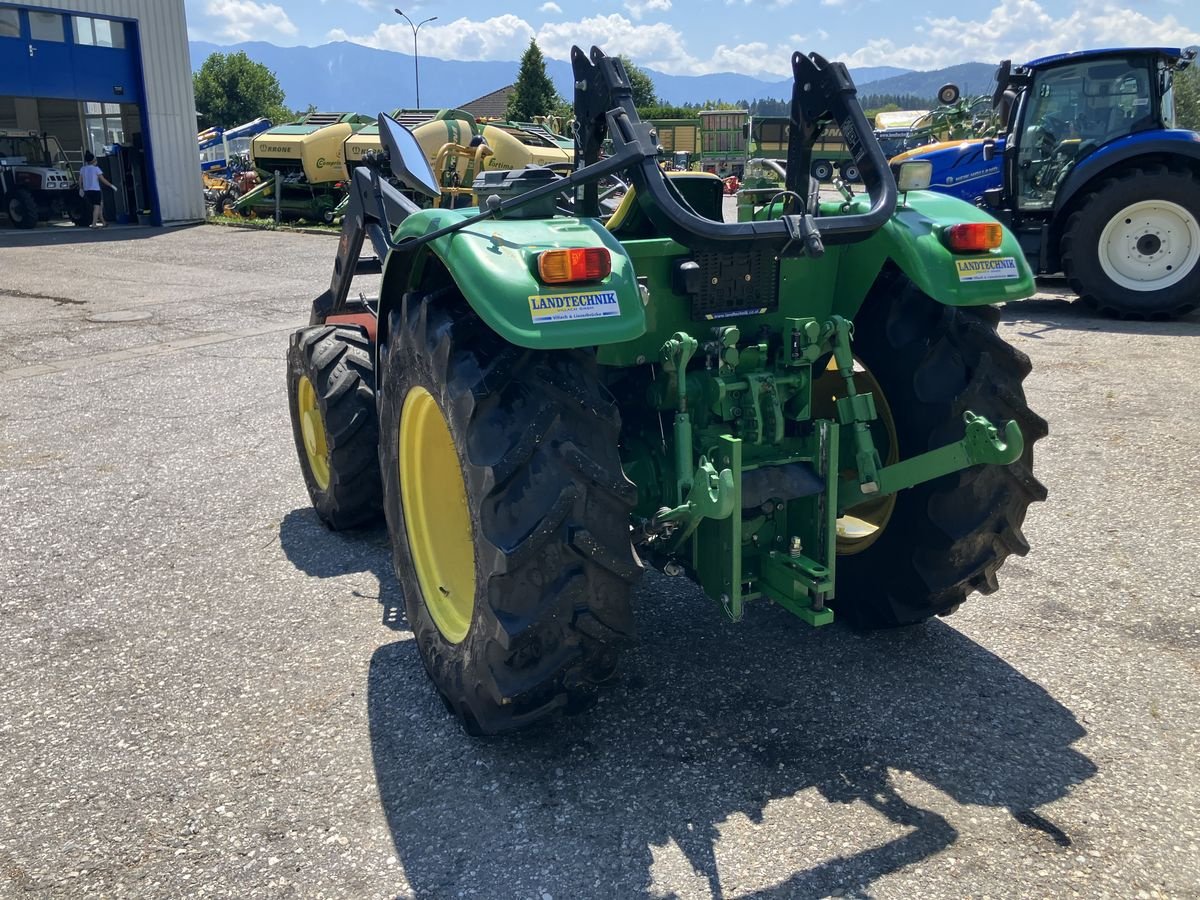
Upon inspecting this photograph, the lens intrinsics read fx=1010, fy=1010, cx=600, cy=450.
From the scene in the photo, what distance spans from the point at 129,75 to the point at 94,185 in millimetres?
2507

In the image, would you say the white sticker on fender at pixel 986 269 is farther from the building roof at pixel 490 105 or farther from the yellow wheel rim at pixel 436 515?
the building roof at pixel 490 105

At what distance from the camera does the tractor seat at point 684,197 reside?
3.43 m

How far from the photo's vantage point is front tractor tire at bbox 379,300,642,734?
2.66 m

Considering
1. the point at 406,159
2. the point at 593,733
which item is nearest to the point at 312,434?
the point at 406,159

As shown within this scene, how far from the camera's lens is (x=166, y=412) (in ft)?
23.5

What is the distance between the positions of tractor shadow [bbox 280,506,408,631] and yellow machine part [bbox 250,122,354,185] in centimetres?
1811

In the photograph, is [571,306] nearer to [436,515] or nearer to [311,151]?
[436,515]

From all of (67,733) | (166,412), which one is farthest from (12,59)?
(67,733)

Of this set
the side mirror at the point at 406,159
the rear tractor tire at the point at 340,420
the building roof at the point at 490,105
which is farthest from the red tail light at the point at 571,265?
the building roof at the point at 490,105

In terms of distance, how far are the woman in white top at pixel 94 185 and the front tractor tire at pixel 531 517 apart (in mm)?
22433

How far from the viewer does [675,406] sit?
10.5 feet

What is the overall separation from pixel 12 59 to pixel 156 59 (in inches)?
112

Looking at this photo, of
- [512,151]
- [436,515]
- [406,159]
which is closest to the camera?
[436,515]

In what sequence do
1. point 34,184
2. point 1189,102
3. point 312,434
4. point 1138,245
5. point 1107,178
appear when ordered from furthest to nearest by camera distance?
1. point 1189,102
2. point 34,184
3. point 1107,178
4. point 1138,245
5. point 312,434
